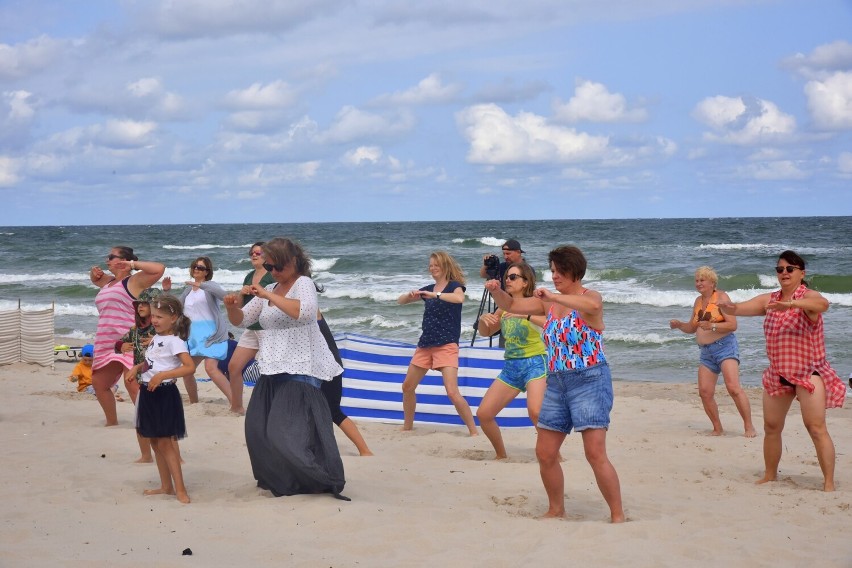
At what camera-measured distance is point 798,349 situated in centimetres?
590

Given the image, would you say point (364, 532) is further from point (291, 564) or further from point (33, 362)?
point (33, 362)

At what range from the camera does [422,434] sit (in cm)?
826

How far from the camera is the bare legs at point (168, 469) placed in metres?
5.67

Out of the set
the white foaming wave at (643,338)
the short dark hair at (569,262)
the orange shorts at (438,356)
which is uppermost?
the short dark hair at (569,262)

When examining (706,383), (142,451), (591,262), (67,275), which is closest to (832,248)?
(591,262)

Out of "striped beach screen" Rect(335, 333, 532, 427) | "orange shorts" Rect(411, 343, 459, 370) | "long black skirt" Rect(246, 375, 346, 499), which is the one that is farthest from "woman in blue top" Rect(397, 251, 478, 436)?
"long black skirt" Rect(246, 375, 346, 499)

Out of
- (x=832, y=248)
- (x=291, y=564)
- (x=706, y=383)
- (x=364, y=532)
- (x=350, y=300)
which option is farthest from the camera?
(x=832, y=248)

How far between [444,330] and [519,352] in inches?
52.0

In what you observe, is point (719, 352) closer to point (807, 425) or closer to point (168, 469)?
point (807, 425)

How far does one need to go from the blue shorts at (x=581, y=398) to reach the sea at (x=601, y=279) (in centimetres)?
252

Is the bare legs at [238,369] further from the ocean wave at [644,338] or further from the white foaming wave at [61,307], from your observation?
the white foaming wave at [61,307]

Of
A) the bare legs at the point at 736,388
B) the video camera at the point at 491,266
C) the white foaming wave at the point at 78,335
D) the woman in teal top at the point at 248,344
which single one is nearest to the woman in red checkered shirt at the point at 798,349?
the bare legs at the point at 736,388

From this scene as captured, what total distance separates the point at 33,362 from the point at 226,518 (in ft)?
28.3

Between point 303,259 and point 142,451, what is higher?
point 303,259
